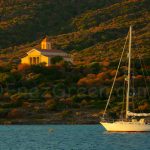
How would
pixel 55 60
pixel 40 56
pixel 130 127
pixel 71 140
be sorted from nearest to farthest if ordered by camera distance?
pixel 71 140, pixel 130 127, pixel 55 60, pixel 40 56

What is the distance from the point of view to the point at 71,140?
7075cm

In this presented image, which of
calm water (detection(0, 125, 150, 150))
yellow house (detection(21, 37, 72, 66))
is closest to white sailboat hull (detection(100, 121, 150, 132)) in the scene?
calm water (detection(0, 125, 150, 150))

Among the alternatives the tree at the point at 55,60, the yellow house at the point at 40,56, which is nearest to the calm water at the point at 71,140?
the tree at the point at 55,60

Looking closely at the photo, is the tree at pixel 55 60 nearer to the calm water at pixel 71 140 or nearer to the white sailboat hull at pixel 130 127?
the calm water at pixel 71 140

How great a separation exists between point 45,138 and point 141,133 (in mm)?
11662

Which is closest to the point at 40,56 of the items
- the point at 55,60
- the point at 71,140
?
the point at 55,60

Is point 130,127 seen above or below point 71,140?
above

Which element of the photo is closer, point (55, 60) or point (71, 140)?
point (71, 140)

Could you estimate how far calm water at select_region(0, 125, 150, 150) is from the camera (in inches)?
2475

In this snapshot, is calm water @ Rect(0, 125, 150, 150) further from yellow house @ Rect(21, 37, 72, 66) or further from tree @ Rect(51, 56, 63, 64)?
yellow house @ Rect(21, 37, 72, 66)

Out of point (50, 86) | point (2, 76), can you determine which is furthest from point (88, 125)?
point (2, 76)

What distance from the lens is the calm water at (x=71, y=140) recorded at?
62.9 m

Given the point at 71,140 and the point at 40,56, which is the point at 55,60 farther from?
the point at 71,140

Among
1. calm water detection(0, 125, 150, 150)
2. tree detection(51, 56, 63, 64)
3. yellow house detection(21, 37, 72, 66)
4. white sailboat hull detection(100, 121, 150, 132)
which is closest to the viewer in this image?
calm water detection(0, 125, 150, 150)
